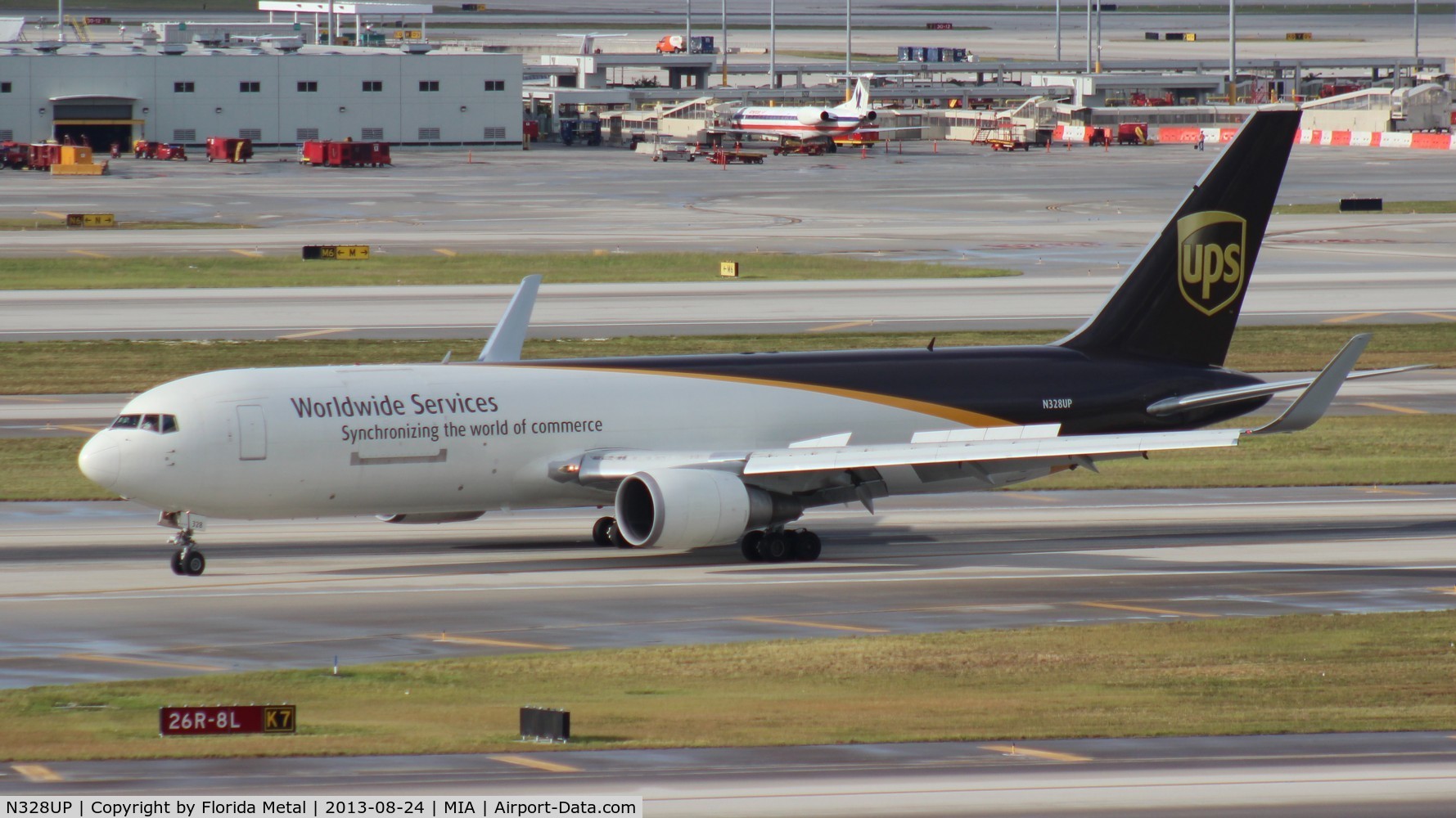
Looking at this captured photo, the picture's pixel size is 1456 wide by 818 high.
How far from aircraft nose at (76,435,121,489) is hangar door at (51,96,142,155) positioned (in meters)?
136

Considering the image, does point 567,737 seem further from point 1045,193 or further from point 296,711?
point 1045,193

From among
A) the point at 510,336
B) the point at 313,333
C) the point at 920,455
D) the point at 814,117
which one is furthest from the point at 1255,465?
the point at 814,117

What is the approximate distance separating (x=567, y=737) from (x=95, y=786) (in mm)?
5443

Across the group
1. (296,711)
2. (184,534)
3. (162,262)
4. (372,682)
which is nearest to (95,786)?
(296,711)

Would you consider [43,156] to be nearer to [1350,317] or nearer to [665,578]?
[1350,317]

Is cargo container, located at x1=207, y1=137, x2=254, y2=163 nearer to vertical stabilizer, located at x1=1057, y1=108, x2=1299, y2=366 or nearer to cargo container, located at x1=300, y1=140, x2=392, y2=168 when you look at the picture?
cargo container, located at x1=300, y1=140, x2=392, y2=168

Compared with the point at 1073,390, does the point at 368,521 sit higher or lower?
lower

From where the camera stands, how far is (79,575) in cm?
3619

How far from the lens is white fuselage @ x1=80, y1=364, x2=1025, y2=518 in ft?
116

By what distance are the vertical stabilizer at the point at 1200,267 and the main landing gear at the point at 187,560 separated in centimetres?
1948

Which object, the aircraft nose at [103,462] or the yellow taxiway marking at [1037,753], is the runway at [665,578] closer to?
the aircraft nose at [103,462]

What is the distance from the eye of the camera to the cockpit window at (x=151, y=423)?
35188 mm

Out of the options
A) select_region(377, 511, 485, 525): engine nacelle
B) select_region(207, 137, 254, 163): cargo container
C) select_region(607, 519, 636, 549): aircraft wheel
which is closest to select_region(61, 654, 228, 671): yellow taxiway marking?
select_region(377, 511, 485, 525): engine nacelle

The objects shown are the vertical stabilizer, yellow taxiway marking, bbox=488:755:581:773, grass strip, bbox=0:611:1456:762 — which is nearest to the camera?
yellow taxiway marking, bbox=488:755:581:773
